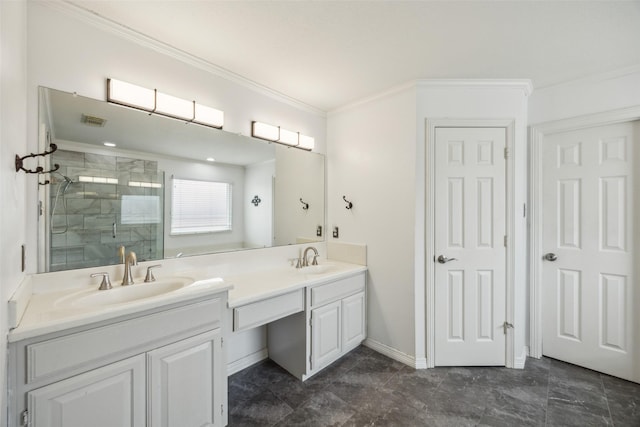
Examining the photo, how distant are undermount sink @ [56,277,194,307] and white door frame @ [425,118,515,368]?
178cm

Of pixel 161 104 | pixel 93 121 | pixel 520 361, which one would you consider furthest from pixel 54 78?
pixel 520 361

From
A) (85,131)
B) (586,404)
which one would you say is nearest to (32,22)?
(85,131)

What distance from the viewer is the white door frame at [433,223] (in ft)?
7.25

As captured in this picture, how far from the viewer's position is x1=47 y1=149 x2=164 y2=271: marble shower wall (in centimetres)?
149

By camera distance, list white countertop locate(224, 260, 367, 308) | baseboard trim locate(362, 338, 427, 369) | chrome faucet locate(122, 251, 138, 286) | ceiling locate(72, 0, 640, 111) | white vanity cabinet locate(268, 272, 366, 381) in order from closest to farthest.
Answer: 1. ceiling locate(72, 0, 640, 111)
2. chrome faucet locate(122, 251, 138, 286)
3. white countertop locate(224, 260, 367, 308)
4. white vanity cabinet locate(268, 272, 366, 381)
5. baseboard trim locate(362, 338, 427, 369)

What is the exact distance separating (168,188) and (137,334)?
0.98m

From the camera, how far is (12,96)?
1.08 m

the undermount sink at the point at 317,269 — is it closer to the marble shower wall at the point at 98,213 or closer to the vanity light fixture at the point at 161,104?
the marble shower wall at the point at 98,213

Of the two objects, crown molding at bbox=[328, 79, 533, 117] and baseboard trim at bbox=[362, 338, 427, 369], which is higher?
crown molding at bbox=[328, 79, 533, 117]

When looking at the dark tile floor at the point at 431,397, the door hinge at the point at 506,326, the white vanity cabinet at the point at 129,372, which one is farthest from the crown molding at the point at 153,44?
the door hinge at the point at 506,326

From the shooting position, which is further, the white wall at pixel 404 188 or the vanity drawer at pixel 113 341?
the white wall at pixel 404 188

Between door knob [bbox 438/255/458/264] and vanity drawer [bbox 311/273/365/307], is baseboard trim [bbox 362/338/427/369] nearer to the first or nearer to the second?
vanity drawer [bbox 311/273/365/307]

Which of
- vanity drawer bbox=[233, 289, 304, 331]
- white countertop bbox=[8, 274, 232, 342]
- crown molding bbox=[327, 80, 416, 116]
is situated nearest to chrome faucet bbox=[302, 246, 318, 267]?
vanity drawer bbox=[233, 289, 304, 331]

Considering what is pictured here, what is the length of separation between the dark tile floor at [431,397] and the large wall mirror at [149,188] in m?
1.08
